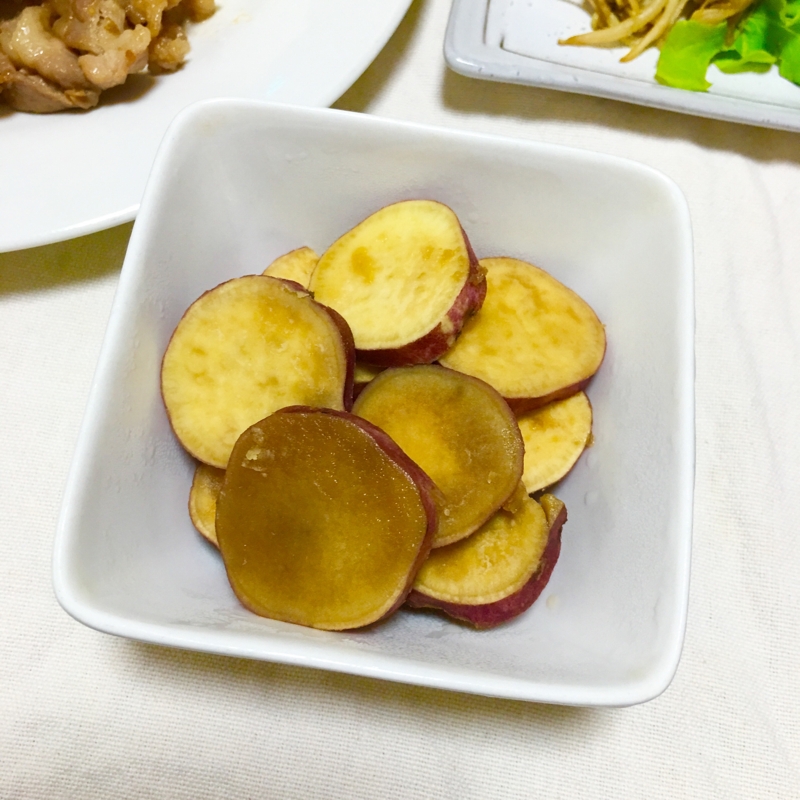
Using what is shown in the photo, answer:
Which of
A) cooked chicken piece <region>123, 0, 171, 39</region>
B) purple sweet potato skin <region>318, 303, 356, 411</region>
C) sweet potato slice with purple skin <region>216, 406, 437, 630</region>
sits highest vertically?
cooked chicken piece <region>123, 0, 171, 39</region>

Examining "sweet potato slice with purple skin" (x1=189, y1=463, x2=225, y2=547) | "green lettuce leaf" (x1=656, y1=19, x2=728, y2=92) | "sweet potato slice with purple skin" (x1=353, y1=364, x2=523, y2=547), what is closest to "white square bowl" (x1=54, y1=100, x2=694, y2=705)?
"sweet potato slice with purple skin" (x1=189, y1=463, x2=225, y2=547)

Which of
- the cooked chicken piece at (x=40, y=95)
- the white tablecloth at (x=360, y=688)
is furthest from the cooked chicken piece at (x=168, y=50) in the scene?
the white tablecloth at (x=360, y=688)

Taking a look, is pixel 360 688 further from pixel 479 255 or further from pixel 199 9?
pixel 199 9

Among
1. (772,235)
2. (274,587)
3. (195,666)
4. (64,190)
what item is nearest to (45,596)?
(195,666)

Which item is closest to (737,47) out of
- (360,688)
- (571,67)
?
(571,67)

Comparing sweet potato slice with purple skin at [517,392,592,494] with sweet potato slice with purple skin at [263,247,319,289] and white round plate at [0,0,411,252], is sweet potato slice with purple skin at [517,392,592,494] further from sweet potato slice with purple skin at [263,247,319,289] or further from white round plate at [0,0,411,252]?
white round plate at [0,0,411,252]

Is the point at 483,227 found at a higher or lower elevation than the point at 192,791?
higher

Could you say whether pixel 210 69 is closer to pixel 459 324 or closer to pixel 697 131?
pixel 459 324

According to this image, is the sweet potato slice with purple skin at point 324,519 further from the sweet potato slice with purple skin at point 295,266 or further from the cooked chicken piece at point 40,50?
the cooked chicken piece at point 40,50
